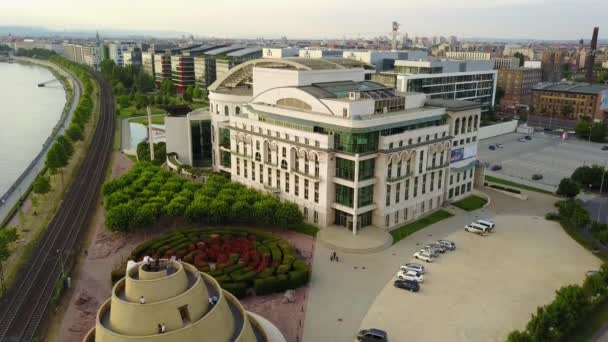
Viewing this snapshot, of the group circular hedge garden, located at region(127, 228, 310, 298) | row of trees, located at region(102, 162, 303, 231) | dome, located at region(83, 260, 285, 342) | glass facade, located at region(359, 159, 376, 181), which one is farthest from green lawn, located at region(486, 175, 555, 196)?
dome, located at region(83, 260, 285, 342)

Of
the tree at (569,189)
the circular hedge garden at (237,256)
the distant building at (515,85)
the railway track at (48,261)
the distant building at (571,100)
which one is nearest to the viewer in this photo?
the railway track at (48,261)

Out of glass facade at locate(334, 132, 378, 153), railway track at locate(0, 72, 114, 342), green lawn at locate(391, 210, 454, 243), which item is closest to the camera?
railway track at locate(0, 72, 114, 342)

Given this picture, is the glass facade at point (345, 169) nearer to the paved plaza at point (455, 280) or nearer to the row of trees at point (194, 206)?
the row of trees at point (194, 206)

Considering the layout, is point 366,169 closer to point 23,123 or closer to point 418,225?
point 418,225

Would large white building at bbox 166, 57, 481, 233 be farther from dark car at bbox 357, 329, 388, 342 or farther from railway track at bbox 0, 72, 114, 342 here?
railway track at bbox 0, 72, 114, 342

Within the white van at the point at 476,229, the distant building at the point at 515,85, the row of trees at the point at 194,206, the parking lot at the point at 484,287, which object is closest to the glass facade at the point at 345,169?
the row of trees at the point at 194,206

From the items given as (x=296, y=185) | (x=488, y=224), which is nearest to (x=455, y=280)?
(x=488, y=224)

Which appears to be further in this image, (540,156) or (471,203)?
(540,156)
